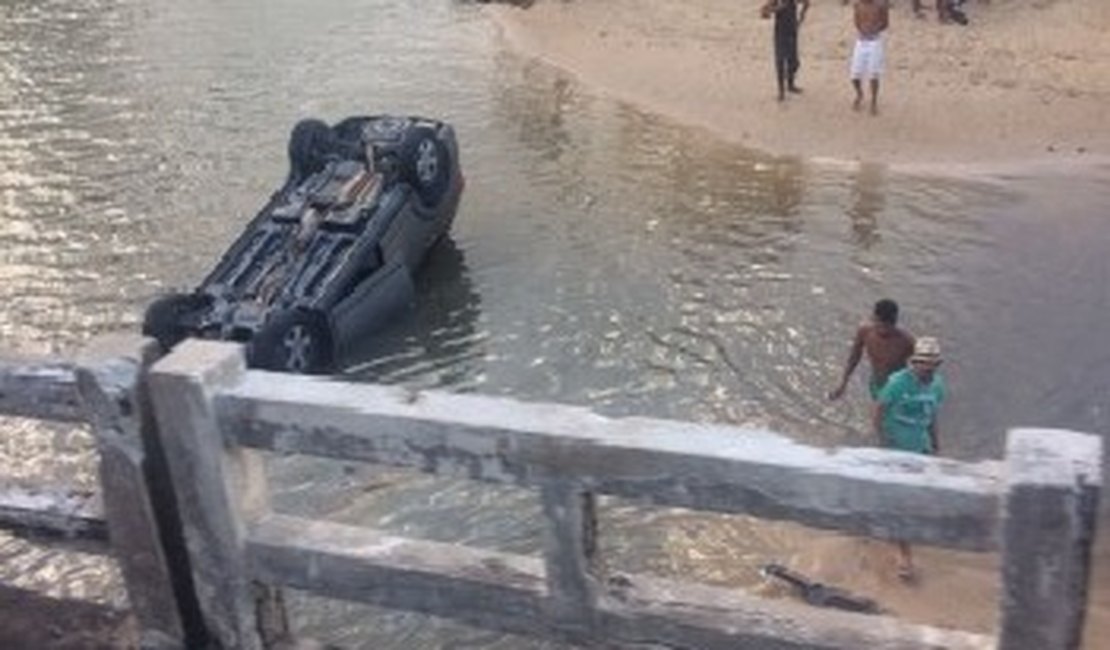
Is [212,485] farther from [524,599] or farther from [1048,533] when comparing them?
[1048,533]

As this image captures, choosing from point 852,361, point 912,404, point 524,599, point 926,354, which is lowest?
point 852,361

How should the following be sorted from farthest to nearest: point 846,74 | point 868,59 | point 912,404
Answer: point 846,74
point 868,59
point 912,404

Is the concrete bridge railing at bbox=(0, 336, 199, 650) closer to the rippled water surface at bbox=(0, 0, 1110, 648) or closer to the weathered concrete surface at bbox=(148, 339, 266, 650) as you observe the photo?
the weathered concrete surface at bbox=(148, 339, 266, 650)

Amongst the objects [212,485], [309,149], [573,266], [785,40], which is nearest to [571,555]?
[212,485]

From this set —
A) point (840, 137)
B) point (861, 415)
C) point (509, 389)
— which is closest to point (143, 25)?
point (840, 137)

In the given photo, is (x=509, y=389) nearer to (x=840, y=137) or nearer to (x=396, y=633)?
(x=396, y=633)

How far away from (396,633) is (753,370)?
430 centimetres

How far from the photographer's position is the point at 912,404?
7918 mm

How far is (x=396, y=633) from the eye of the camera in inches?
314

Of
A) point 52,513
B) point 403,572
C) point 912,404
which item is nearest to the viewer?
point 403,572

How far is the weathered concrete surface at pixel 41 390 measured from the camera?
482cm

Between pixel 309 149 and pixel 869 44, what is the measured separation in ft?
25.3

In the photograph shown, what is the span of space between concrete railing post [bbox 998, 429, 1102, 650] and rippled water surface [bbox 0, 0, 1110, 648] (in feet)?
15.0

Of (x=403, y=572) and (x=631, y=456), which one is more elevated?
(x=631, y=456)
